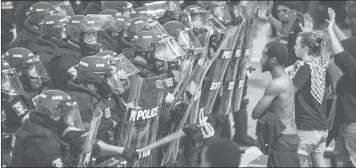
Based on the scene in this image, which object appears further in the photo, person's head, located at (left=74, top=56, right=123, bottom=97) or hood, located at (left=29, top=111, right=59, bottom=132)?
person's head, located at (left=74, top=56, right=123, bottom=97)

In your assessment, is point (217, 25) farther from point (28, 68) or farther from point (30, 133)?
point (30, 133)

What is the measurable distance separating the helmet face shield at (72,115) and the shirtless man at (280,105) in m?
2.35

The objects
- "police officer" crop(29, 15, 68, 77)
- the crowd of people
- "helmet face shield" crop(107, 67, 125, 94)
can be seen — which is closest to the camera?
the crowd of people

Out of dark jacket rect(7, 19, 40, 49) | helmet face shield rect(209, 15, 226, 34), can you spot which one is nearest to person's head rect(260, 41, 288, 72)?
helmet face shield rect(209, 15, 226, 34)

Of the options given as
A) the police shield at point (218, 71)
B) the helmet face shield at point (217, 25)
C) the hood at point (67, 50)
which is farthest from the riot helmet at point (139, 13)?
the hood at point (67, 50)

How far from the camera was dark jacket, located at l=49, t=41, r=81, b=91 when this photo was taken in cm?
1100

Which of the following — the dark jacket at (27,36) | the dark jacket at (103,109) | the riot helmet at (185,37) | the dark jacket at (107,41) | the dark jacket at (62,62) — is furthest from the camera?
the dark jacket at (27,36)

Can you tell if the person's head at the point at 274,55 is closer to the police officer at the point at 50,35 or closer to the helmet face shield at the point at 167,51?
the helmet face shield at the point at 167,51

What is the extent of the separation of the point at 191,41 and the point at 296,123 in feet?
6.36

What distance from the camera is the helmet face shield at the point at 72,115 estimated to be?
8.61m

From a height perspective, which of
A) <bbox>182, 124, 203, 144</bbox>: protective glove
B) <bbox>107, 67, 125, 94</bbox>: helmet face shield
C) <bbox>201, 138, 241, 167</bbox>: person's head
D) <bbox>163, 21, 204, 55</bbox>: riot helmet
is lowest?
<bbox>182, 124, 203, 144</bbox>: protective glove

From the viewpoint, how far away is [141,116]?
9.60m

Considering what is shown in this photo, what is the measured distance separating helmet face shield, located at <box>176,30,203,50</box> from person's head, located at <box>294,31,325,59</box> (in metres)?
1.56

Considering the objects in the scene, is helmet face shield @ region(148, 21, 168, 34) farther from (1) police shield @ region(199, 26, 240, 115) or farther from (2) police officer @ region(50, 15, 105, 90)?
(1) police shield @ region(199, 26, 240, 115)
